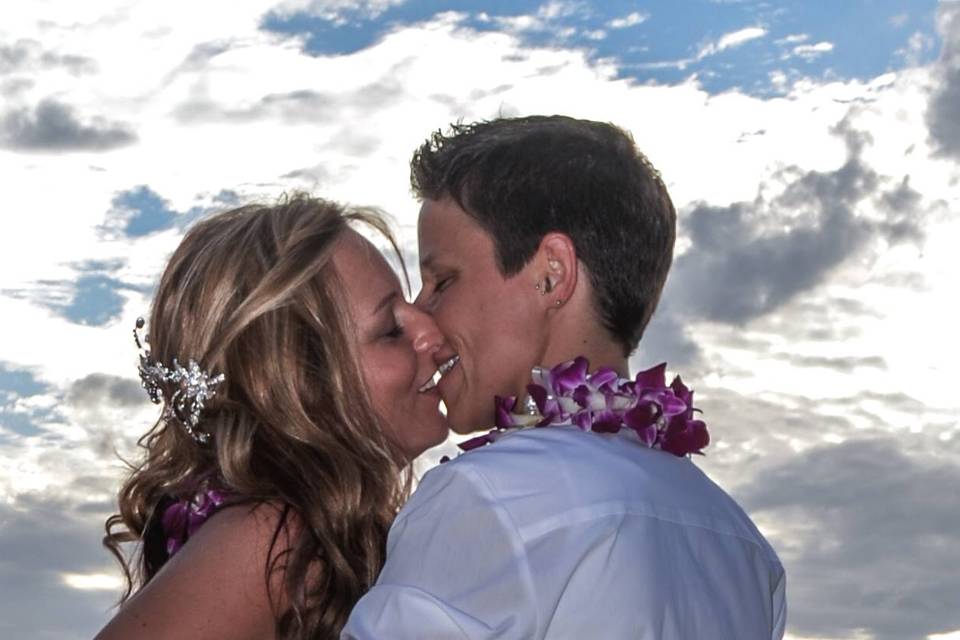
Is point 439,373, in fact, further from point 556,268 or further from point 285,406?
point 556,268

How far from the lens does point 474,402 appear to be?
4918 mm

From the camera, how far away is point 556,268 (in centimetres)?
459

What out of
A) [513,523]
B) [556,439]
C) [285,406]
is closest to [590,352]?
[556,439]

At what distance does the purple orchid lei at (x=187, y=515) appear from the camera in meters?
4.93

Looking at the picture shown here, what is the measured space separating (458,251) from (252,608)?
1485mm

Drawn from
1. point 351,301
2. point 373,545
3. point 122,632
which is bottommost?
point 122,632

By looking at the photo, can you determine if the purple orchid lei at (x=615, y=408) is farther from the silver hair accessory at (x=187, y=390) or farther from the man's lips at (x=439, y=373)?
the silver hair accessory at (x=187, y=390)

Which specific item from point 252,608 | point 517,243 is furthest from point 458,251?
point 252,608

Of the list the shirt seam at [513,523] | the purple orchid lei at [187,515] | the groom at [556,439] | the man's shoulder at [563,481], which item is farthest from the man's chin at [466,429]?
the shirt seam at [513,523]

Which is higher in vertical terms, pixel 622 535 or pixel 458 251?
pixel 458 251

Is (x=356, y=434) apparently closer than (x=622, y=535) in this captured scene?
No

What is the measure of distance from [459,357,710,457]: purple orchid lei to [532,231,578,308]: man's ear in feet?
0.93

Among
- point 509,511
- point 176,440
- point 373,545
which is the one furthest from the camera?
point 176,440

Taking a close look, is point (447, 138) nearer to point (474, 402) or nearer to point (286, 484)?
point (474, 402)
